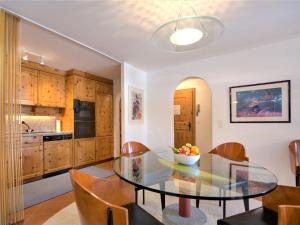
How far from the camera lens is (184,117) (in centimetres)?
501

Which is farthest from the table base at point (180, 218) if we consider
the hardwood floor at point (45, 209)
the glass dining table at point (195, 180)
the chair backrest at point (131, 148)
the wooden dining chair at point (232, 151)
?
the hardwood floor at point (45, 209)

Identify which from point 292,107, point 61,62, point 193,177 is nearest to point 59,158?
point 61,62

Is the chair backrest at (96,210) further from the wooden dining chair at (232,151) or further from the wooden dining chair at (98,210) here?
the wooden dining chair at (232,151)

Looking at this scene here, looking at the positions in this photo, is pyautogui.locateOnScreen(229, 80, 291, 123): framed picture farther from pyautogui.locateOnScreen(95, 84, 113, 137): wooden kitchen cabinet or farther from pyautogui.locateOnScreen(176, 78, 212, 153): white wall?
pyautogui.locateOnScreen(95, 84, 113, 137): wooden kitchen cabinet

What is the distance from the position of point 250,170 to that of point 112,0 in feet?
7.06

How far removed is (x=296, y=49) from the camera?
2518mm

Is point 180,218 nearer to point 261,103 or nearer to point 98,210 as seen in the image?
point 98,210

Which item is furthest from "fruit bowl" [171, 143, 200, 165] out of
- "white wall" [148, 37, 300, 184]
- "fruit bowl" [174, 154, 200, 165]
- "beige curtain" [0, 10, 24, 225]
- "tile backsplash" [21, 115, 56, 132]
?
"tile backsplash" [21, 115, 56, 132]

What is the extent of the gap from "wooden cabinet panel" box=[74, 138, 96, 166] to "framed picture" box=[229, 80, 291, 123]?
352 cm

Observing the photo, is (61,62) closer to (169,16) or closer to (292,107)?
(169,16)

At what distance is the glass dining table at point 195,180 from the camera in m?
1.11

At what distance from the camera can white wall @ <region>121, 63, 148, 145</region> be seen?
359 centimetres

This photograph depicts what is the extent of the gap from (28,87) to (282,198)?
4.44m

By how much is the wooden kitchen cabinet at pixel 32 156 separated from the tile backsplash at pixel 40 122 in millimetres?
610
